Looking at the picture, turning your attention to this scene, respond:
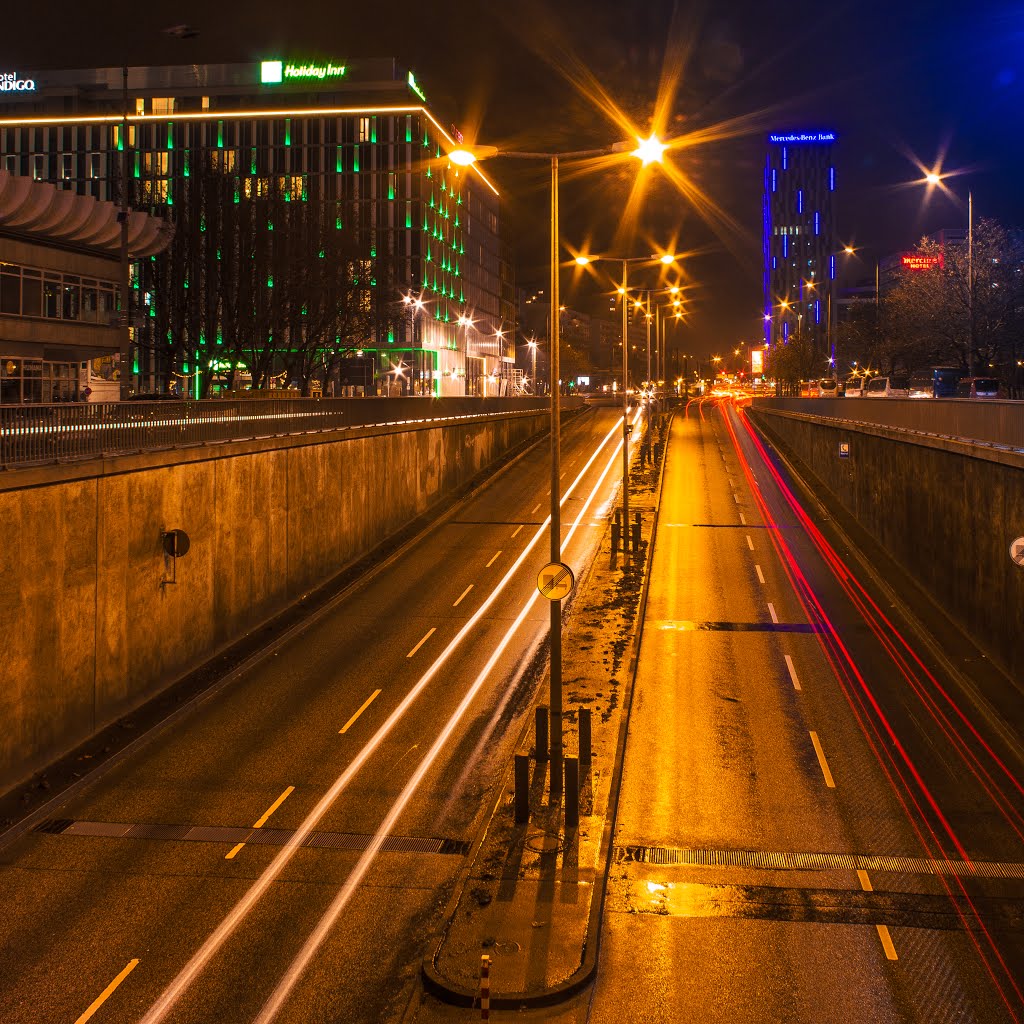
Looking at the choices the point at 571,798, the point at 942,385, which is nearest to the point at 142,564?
the point at 571,798

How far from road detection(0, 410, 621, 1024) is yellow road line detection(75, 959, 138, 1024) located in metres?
0.02

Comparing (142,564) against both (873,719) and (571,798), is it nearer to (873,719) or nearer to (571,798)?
(571,798)

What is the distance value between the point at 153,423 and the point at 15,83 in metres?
117

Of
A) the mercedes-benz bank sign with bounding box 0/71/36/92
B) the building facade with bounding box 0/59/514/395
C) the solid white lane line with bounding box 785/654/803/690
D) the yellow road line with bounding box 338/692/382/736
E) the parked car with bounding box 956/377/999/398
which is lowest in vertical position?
the yellow road line with bounding box 338/692/382/736

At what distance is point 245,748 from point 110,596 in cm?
442

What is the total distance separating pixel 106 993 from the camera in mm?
12992

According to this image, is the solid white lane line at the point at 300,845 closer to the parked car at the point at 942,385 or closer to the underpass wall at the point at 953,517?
the underpass wall at the point at 953,517

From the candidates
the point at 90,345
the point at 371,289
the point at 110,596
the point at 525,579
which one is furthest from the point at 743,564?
the point at 371,289

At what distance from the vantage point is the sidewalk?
Result: 12656mm

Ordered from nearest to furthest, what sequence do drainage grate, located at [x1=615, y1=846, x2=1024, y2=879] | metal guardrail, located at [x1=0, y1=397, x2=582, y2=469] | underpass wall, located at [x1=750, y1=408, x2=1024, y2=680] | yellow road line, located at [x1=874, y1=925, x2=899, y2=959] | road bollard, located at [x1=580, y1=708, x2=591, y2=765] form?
yellow road line, located at [x1=874, y1=925, x2=899, y2=959] → drainage grate, located at [x1=615, y1=846, x2=1024, y2=879] → road bollard, located at [x1=580, y1=708, x2=591, y2=765] → metal guardrail, located at [x1=0, y1=397, x2=582, y2=469] → underpass wall, located at [x1=750, y1=408, x2=1024, y2=680]

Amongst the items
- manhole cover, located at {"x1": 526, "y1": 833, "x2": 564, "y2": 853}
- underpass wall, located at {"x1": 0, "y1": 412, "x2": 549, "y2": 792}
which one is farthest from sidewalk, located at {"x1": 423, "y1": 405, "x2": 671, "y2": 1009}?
underpass wall, located at {"x1": 0, "y1": 412, "x2": 549, "y2": 792}

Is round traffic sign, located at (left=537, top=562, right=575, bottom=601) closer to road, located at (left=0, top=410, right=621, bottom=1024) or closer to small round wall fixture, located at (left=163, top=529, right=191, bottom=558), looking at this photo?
road, located at (left=0, top=410, right=621, bottom=1024)

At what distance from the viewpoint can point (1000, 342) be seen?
65875 millimetres

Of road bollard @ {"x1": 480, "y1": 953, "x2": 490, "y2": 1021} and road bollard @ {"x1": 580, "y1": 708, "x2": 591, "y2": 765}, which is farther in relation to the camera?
road bollard @ {"x1": 580, "y1": 708, "x2": 591, "y2": 765}
